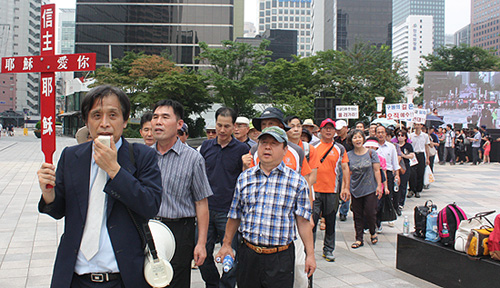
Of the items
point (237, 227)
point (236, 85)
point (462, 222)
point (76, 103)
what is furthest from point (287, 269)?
point (76, 103)

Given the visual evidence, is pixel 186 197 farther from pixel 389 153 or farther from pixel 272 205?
pixel 389 153

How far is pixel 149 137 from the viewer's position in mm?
5051

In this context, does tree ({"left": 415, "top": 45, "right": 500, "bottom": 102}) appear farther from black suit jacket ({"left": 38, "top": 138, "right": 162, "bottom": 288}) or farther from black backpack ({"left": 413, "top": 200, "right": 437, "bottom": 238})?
black suit jacket ({"left": 38, "top": 138, "right": 162, "bottom": 288})

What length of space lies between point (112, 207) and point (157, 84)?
2941 cm

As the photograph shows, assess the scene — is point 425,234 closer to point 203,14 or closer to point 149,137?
point 149,137

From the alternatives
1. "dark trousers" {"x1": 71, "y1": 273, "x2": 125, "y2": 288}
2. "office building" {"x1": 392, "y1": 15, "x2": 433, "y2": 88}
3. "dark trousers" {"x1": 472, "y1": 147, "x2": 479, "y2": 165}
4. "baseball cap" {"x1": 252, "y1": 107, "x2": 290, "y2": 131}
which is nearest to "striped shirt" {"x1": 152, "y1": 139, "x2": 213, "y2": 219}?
"baseball cap" {"x1": 252, "y1": 107, "x2": 290, "y2": 131}

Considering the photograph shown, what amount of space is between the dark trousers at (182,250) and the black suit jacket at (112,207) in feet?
3.47

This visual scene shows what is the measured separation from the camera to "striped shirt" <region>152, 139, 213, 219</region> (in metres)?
3.18

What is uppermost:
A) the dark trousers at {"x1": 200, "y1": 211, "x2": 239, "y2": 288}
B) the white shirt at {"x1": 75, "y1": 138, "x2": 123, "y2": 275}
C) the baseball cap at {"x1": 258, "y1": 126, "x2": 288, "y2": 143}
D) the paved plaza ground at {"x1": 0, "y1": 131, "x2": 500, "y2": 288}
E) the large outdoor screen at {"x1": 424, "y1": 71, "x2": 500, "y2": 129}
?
the large outdoor screen at {"x1": 424, "y1": 71, "x2": 500, "y2": 129}

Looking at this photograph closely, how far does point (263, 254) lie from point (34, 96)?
112 m

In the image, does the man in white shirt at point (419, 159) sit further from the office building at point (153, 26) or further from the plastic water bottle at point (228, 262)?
the office building at point (153, 26)

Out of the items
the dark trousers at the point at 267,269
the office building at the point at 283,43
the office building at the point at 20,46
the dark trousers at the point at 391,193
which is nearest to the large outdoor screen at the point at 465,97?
the dark trousers at the point at 391,193

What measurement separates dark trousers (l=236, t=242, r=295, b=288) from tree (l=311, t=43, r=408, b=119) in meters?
29.9

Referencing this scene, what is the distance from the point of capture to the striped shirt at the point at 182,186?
3.18 meters
